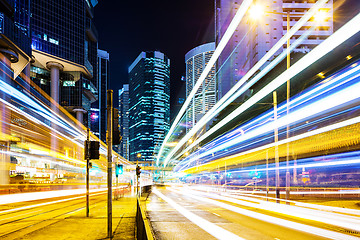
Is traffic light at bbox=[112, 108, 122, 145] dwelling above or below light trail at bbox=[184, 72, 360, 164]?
below

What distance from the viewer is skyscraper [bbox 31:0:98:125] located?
8288 cm

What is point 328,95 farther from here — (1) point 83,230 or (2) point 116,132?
(1) point 83,230

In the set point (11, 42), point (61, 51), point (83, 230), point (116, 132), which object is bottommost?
point (83, 230)

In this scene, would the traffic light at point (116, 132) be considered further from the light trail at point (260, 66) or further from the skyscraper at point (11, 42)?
the skyscraper at point (11, 42)

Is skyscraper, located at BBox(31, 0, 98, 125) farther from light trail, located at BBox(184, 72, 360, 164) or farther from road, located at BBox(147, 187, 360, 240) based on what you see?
road, located at BBox(147, 187, 360, 240)

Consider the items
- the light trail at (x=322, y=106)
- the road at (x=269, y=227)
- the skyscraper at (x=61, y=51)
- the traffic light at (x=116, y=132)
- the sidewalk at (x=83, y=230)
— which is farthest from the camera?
the skyscraper at (x=61, y=51)

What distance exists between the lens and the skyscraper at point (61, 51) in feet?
272

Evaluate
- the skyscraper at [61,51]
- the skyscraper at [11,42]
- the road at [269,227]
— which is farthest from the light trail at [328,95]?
the skyscraper at [61,51]

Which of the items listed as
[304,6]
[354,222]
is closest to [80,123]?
[304,6]

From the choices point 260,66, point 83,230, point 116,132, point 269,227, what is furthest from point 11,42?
point 260,66

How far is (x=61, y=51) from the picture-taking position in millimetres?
87188

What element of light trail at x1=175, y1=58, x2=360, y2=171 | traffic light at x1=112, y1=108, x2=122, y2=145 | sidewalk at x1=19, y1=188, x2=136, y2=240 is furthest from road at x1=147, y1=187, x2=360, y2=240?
light trail at x1=175, y1=58, x2=360, y2=171

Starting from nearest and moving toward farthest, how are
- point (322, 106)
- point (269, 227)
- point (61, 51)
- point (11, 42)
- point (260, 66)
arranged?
point (269, 227) < point (322, 106) < point (11, 42) < point (260, 66) < point (61, 51)

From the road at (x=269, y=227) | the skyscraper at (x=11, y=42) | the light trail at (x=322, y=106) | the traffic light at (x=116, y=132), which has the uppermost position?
the skyscraper at (x=11, y=42)
